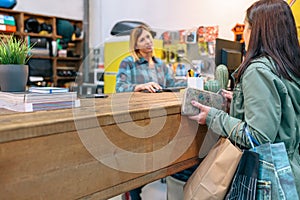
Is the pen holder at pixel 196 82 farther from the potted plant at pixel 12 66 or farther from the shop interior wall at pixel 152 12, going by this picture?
the shop interior wall at pixel 152 12

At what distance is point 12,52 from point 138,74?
157 centimetres

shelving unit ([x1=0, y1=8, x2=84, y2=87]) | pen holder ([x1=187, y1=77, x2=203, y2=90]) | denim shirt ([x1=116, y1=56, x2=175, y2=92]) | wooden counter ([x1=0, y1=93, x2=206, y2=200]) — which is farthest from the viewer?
shelving unit ([x1=0, y1=8, x2=84, y2=87])

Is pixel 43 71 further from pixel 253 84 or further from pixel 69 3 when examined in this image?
pixel 253 84

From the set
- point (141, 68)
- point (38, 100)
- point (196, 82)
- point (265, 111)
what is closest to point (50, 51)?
point (141, 68)

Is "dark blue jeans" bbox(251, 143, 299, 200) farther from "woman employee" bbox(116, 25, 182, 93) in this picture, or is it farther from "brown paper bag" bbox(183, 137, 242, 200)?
"woman employee" bbox(116, 25, 182, 93)

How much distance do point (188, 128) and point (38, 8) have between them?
5.82 m

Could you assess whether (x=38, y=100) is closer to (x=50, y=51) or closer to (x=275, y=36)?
(x=275, y=36)

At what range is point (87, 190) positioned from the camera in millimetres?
963

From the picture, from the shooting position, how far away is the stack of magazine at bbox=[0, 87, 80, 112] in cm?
103

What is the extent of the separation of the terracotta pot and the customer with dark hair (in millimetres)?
741

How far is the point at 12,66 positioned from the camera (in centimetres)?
117

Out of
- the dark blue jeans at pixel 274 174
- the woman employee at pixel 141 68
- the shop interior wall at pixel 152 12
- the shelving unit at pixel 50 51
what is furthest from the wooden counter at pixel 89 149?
the shelving unit at pixel 50 51

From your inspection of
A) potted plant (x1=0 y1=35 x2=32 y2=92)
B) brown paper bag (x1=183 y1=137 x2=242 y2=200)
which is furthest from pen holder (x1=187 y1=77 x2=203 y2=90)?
potted plant (x1=0 y1=35 x2=32 y2=92)

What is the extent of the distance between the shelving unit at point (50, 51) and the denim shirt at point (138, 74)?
135 inches
